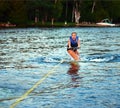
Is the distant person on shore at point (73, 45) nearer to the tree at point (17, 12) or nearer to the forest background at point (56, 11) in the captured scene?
the forest background at point (56, 11)

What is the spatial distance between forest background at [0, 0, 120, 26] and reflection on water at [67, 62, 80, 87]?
233 feet

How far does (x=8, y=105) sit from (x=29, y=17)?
321ft

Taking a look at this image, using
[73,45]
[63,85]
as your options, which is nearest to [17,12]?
[73,45]

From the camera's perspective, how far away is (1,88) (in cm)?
1388

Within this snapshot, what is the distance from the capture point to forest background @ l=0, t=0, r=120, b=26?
9438 cm

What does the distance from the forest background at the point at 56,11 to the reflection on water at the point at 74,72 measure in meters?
71.1

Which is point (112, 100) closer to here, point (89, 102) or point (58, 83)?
point (89, 102)

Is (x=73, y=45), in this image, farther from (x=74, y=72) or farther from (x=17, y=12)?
(x=17, y=12)

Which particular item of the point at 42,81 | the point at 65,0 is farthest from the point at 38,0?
the point at 42,81

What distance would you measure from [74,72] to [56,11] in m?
82.2

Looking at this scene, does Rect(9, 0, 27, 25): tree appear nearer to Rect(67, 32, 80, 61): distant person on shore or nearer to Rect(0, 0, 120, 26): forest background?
Rect(0, 0, 120, 26): forest background

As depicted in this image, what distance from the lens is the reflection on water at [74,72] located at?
15.4 m

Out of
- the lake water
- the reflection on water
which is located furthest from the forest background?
the lake water

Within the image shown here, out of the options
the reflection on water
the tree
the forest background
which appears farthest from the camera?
the forest background
